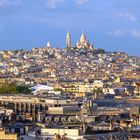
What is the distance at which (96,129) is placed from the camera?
50156 mm

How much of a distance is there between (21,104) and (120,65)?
367ft

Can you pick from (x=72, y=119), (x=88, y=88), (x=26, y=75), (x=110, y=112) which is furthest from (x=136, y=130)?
(x=26, y=75)

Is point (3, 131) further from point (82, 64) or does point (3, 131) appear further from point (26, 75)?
point (82, 64)

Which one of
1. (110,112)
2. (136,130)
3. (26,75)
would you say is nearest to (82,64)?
(26,75)

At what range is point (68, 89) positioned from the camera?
11781 cm

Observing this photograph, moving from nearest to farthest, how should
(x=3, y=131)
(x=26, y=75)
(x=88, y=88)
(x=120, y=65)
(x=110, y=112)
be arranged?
(x=3, y=131)
(x=110, y=112)
(x=88, y=88)
(x=26, y=75)
(x=120, y=65)

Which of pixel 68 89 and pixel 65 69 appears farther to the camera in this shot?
pixel 65 69

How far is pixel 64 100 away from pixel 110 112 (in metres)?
14.1

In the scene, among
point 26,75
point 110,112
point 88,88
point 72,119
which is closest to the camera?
point 72,119

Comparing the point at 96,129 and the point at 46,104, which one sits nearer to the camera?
the point at 96,129

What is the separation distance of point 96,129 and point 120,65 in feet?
470

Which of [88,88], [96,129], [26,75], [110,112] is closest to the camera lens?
[96,129]

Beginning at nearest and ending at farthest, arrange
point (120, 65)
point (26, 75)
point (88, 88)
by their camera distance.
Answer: point (88, 88)
point (26, 75)
point (120, 65)

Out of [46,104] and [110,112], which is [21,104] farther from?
[110,112]
